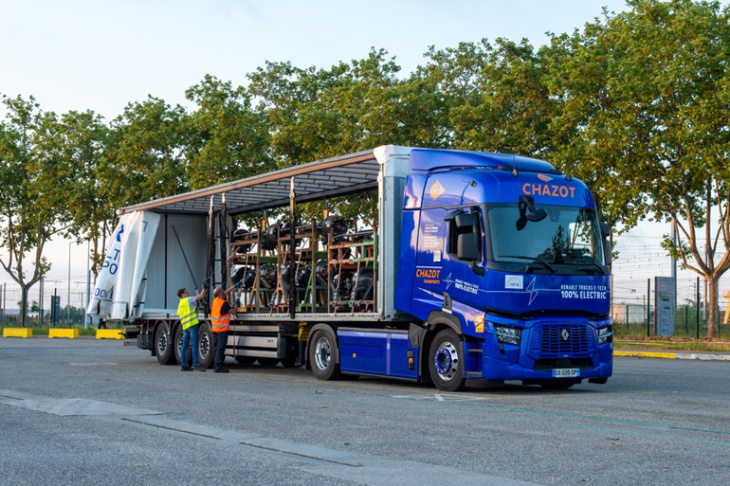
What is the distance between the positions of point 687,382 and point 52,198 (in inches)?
1468

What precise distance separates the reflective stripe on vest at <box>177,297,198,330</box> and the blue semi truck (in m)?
1.72

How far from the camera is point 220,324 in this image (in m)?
19.4

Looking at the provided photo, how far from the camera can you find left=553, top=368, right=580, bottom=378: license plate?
46.4 ft

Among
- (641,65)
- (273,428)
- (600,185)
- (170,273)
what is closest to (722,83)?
(641,65)

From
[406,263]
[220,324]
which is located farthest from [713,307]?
[406,263]

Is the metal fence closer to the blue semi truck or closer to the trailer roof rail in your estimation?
the trailer roof rail

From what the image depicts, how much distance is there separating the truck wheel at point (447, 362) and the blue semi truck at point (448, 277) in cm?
2

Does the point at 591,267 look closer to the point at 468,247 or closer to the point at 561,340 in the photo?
the point at 561,340

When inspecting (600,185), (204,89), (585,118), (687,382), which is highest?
(204,89)

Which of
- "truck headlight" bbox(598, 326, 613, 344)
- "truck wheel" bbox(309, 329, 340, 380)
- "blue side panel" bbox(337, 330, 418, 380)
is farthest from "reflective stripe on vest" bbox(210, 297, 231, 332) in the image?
"truck headlight" bbox(598, 326, 613, 344)

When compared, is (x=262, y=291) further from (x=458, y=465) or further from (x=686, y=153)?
(x=686, y=153)

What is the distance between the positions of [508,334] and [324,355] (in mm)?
4452

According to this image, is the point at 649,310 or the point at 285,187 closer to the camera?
the point at 285,187

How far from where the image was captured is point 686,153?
3120 centimetres
